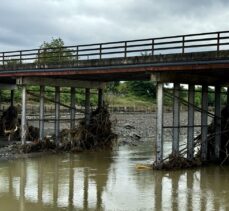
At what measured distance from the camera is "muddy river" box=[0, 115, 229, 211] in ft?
49.7

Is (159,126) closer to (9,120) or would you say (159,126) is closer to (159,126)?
(159,126)

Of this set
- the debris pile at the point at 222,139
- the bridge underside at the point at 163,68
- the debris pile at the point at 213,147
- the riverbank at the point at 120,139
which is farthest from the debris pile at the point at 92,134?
the debris pile at the point at 222,139

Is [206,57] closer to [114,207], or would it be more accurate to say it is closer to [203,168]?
[203,168]

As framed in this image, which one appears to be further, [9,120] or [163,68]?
[9,120]

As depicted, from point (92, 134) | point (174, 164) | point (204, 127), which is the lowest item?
point (174, 164)

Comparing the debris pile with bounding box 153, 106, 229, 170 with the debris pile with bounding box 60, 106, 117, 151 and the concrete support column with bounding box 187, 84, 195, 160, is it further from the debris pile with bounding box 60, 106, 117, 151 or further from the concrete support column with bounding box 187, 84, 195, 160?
the debris pile with bounding box 60, 106, 117, 151

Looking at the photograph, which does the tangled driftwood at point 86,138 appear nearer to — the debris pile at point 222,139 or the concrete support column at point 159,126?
the debris pile at point 222,139

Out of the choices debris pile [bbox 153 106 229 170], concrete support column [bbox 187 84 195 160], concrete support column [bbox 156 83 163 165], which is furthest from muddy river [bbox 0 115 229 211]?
concrete support column [bbox 187 84 195 160]

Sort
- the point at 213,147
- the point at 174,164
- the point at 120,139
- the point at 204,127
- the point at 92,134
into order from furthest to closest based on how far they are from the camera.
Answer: the point at 120,139
the point at 92,134
the point at 213,147
the point at 204,127
the point at 174,164

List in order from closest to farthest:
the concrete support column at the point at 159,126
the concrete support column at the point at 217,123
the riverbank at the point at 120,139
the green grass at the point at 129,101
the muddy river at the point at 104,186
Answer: the muddy river at the point at 104,186, the concrete support column at the point at 159,126, the concrete support column at the point at 217,123, the riverbank at the point at 120,139, the green grass at the point at 129,101

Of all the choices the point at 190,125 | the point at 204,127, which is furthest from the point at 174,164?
the point at 204,127

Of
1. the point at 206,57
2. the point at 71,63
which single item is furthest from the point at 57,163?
the point at 206,57

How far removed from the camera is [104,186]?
720 inches

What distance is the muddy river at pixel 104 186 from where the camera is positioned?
15156 millimetres
